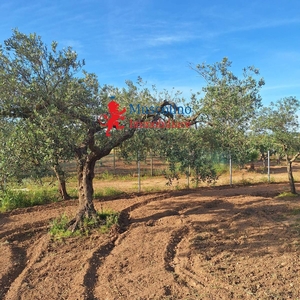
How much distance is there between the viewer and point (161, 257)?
5.51 meters

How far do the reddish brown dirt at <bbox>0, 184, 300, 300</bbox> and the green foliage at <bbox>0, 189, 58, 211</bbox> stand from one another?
28.4 inches

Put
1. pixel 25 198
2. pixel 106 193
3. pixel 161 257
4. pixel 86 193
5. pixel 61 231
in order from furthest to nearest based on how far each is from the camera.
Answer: pixel 106 193 < pixel 25 198 < pixel 86 193 < pixel 61 231 < pixel 161 257

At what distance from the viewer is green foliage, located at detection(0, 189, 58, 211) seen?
950 cm

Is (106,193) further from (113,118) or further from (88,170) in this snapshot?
(113,118)

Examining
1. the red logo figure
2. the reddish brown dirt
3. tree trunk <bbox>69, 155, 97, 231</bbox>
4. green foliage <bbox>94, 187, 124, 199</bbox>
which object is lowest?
the reddish brown dirt

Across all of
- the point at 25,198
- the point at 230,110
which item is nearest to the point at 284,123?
the point at 230,110

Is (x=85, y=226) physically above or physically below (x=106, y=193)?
below

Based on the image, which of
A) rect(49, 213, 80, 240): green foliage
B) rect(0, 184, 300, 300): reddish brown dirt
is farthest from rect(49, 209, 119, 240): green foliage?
rect(0, 184, 300, 300): reddish brown dirt

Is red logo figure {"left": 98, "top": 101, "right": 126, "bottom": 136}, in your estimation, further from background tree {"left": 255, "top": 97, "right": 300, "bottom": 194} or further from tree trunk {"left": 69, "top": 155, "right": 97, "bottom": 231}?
background tree {"left": 255, "top": 97, "right": 300, "bottom": 194}

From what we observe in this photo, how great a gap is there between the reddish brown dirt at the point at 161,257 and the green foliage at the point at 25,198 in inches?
28.4

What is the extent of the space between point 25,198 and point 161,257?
6395mm

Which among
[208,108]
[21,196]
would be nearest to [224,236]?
[208,108]

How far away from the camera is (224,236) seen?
261 inches

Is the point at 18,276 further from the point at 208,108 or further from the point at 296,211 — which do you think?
the point at 296,211
